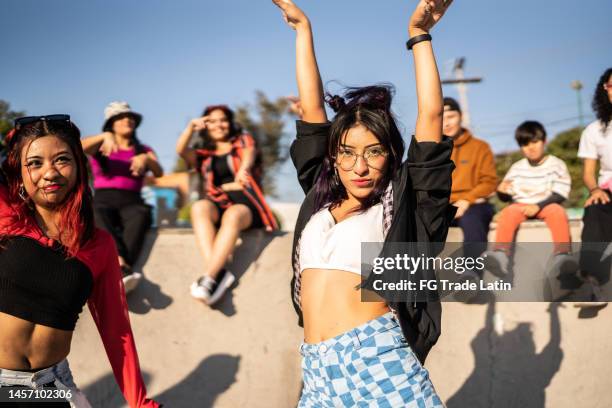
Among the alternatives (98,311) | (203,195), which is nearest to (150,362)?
(203,195)

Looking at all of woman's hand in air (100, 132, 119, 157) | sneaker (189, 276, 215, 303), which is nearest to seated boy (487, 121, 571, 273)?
sneaker (189, 276, 215, 303)

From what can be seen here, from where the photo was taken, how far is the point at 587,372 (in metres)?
4.61

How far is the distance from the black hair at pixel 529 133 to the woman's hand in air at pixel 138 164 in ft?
10.5

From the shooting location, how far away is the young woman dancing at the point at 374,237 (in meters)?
2.24

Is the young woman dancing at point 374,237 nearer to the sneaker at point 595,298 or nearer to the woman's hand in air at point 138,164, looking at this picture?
the sneaker at point 595,298

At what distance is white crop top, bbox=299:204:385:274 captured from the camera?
235 centimetres

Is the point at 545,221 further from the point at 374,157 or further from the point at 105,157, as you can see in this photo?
A: the point at 105,157

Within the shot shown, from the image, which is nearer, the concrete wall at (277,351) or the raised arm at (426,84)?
the raised arm at (426,84)

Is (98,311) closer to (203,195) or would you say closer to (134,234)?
(134,234)

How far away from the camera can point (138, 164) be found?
205 inches

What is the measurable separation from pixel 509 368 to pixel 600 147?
6.18 ft

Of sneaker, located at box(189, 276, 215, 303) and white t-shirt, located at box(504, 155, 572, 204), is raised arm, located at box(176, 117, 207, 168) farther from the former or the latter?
white t-shirt, located at box(504, 155, 572, 204)

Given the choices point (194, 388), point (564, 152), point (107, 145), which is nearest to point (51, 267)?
point (194, 388)

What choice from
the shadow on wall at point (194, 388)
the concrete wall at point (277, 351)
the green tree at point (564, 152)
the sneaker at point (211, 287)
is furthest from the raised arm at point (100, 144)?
the green tree at point (564, 152)
